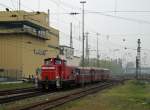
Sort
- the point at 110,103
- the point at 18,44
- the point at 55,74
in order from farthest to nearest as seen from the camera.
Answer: the point at 18,44 → the point at 55,74 → the point at 110,103

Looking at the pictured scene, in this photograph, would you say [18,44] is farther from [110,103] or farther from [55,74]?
[110,103]

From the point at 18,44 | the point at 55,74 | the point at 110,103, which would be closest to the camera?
the point at 110,103

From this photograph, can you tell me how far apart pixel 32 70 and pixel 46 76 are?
44285mm

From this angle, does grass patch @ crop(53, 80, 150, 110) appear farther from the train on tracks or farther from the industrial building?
the industrial building

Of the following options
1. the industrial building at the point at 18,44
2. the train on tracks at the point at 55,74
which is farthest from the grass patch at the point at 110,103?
the industrial building at the point at 18,44

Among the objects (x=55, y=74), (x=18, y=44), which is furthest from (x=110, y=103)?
(x=18, y=44)

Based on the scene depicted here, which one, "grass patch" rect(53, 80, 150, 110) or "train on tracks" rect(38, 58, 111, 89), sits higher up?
"train on tracks" rect(38, 58, 111, 89)

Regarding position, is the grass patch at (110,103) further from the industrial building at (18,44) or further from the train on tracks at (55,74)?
the industrial building at (18,44)

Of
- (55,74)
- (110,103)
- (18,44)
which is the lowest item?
(110,103)

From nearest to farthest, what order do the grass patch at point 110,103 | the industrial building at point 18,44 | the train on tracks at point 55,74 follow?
the grass patch at point 110,103 < the train on tracks at point 55,74 < the industrial building at point 18,44

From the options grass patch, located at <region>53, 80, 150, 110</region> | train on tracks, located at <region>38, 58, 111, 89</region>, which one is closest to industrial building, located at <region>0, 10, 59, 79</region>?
train on tracks, located at <region>38, 58, 111, 89</region>

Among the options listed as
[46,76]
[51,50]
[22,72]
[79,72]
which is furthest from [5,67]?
[46,76]

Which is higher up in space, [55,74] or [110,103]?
[55,74]

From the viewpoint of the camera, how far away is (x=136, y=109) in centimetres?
2053
